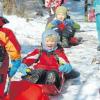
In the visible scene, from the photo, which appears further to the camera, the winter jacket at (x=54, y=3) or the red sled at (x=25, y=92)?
the winter jacket at (x=54, y=3)

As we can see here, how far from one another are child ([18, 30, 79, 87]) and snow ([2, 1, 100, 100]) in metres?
0.32

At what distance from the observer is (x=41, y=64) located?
280 inches

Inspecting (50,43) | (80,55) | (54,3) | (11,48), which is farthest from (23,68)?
(54,3)

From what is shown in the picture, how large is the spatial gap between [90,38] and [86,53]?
7.55 feet

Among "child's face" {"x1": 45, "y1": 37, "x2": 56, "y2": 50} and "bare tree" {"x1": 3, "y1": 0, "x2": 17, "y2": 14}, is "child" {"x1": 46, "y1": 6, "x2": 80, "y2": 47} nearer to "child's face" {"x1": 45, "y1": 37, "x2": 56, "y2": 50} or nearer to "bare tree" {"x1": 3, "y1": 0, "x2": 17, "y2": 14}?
"child's face" {"x1": 45, "y1": 37, "x2": 56, "y2": 50}

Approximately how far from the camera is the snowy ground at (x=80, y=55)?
22.2 ft

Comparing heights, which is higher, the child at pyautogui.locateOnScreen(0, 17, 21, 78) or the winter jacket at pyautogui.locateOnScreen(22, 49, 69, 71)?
the child at pyautogui.locateOnScreen(0, 17, 21, 78)

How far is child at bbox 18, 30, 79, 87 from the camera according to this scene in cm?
684

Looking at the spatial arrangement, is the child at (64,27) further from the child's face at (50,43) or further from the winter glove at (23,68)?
the winter glove at (23,68)

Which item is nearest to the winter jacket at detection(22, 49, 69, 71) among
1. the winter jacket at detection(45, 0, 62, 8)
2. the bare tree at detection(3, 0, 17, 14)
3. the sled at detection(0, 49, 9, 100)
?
the sled at detection(0, 49, 9, 100)

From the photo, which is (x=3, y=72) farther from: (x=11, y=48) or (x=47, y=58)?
(x=47, y=58)

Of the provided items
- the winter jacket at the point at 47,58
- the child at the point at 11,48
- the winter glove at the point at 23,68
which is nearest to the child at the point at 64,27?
the winter jacket at the point at 47,58

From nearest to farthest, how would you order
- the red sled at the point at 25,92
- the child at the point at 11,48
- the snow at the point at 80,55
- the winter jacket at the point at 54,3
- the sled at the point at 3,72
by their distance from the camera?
the sled at the point at 3,72 → the child at the point at 11,48 → the red sled at the point at 25,92 → the snow at the point at 80,55 → the winter jacket at the point at 54,3

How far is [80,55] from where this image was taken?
9.84m
